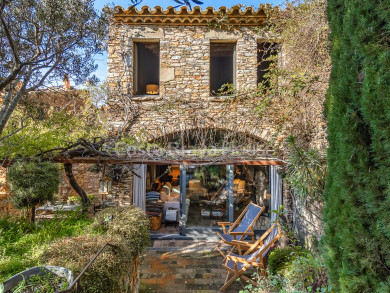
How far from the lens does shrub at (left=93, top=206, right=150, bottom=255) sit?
335 cm

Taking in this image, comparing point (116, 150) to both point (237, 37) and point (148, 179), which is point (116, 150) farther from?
point (237, 37)

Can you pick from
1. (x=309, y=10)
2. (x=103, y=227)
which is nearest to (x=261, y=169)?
(x=309, y=10)

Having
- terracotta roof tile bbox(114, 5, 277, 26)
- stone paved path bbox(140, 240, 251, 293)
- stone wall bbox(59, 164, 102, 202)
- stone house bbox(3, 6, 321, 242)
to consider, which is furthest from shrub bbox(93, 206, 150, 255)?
stone wall bbox(59, 164, 102, 202)

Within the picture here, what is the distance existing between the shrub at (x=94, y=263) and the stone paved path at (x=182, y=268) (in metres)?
1.63

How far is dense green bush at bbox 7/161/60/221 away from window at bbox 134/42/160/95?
3.13 meters

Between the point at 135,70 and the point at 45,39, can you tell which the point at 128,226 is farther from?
the point at 135,70

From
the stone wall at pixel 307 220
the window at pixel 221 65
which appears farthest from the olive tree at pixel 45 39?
the stone wall at pixel 307 220

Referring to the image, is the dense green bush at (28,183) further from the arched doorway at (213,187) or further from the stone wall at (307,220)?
the stone wall at (307,220)

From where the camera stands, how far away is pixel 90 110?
6.21 m

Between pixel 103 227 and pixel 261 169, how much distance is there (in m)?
4.43

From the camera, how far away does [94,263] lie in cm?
221

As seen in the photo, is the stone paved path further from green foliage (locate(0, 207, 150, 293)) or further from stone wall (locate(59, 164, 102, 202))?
stone wall (locate(59, 164, 102, 202))

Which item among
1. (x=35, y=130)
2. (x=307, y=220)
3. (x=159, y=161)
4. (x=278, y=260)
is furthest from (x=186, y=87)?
(x=278, y=260)

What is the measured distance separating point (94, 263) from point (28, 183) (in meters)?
2.20
